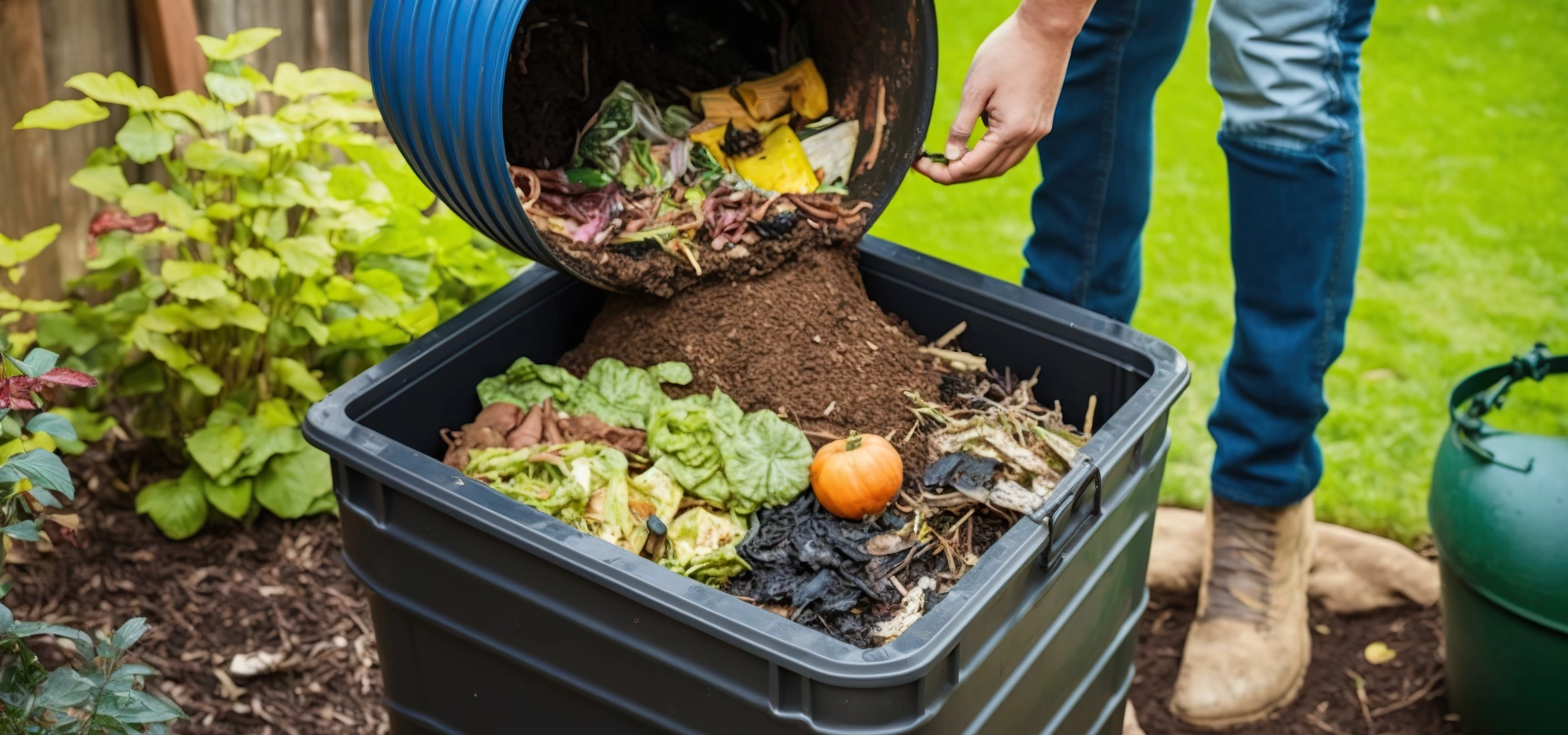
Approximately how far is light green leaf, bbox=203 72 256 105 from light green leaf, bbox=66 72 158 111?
96 mm

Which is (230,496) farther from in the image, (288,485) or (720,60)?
(720,60)

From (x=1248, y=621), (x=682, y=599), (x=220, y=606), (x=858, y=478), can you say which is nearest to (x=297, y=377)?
(x=220, y=606)

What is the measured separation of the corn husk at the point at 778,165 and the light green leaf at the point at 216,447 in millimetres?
1048

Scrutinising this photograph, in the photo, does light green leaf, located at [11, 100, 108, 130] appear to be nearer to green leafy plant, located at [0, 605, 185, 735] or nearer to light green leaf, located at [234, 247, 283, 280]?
light green leaf, located at [234, 247, 283, 280]

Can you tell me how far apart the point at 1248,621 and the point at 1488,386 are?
0.58m

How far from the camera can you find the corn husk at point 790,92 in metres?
2.28

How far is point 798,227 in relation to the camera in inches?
84.2

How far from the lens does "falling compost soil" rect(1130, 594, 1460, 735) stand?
2.45 metres

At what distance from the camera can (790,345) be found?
6.83 feet

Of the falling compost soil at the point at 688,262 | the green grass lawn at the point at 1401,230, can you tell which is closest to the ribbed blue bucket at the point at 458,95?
the falling compost soil at the point at 688,262

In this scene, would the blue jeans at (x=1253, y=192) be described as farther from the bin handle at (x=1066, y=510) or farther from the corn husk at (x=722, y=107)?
the bin handle at (x=1066, y=510)

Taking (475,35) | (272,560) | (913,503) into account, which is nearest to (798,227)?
(913,503)

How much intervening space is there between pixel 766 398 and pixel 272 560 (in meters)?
1.14

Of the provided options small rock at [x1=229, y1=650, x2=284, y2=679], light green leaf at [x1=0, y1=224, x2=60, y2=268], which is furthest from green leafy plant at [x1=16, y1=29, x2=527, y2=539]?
small rock at [x1=229, y1=650, x2=284, y2=679]
